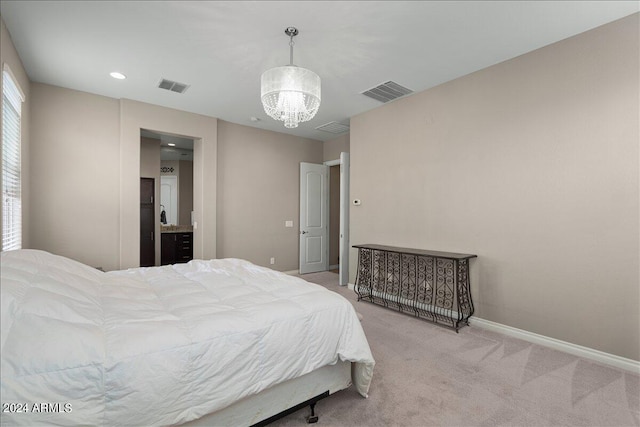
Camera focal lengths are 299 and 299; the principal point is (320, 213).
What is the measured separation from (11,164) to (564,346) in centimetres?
556

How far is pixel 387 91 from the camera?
12.8 ft

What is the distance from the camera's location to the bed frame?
5.01 ft

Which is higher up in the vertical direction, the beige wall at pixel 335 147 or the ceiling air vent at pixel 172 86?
the ceiling air vent at pixel 172 86

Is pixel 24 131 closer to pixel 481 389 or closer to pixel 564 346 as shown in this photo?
pixel 481 389

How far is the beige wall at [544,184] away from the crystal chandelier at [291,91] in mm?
2008

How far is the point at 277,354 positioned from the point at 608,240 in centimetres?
288

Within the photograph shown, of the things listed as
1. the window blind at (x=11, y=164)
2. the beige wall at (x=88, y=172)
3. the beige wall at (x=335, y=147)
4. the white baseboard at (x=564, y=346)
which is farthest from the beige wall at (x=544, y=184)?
the window blind at (x=11, y=164)

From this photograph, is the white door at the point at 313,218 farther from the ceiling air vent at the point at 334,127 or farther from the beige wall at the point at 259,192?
the ceiling air vent at the point at 334,127

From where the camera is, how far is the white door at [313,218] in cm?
608

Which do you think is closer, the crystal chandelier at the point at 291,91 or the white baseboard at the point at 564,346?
the crystal chandelier at the point at 291,91

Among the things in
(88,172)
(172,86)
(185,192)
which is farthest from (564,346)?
(185,192)

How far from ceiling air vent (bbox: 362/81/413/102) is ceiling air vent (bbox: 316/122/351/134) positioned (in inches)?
49.1

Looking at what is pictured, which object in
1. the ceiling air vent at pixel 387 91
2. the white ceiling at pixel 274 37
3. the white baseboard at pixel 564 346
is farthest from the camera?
the ceiling air vent at pixel 387 91

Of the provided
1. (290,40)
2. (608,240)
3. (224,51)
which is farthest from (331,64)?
(608,240)
